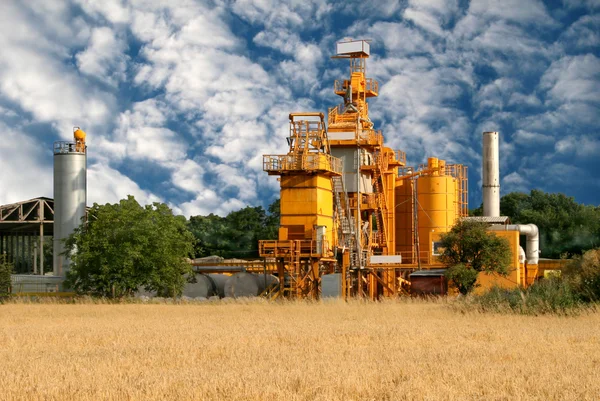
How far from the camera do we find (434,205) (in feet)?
205

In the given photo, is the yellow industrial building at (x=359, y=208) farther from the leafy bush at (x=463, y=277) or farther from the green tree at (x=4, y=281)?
the green tree at (x=4, y=281)

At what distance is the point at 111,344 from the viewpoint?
872 inches

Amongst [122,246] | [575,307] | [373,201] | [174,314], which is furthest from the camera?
[373,201]

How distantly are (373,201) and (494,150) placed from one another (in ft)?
35.6

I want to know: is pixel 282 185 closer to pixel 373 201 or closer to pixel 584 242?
pixel 373 201

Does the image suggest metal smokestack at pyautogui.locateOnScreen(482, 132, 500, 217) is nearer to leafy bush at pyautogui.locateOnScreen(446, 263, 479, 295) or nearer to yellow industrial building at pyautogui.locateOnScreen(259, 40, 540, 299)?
Answer: yellow industrial building at pyautogui.locateOnScreen(259, 40, 540, 299)

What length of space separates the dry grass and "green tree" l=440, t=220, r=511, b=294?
17.9 metres

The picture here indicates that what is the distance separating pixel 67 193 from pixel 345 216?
18176 mm

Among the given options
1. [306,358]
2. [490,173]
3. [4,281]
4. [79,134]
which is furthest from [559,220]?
[306,358]

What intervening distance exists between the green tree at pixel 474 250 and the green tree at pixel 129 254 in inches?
578

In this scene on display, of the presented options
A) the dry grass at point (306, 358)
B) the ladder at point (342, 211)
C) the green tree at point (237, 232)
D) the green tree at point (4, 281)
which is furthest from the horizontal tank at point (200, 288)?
the green tree at point (237, 232)

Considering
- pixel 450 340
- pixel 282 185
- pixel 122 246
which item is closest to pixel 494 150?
pixel 282 185

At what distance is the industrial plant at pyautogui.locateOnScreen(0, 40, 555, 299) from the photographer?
165 feet

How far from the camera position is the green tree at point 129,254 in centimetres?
4853
